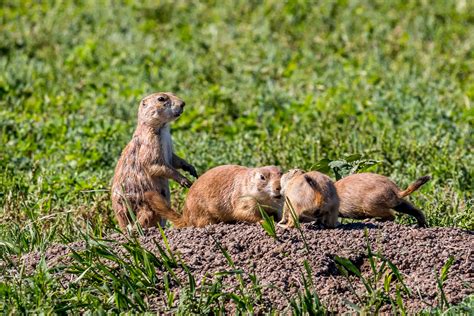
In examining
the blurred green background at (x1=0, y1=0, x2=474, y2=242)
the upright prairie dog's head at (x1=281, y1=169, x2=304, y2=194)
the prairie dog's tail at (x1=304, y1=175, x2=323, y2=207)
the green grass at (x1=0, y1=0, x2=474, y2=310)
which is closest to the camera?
the prairie dog's tail at (x1=304, y1=175, x2=323, y2=207)

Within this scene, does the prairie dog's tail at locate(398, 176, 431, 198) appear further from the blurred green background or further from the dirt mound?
the blurred green background

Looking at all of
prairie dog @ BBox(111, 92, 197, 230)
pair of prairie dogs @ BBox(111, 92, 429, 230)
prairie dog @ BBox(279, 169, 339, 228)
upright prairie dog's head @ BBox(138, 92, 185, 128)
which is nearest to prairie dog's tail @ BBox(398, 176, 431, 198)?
pair of prairie dogs @ BBox(111, 92, 429, 230)

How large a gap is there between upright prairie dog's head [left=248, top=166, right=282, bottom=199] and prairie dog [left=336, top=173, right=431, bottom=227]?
451 mm

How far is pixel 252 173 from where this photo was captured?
22.7ft

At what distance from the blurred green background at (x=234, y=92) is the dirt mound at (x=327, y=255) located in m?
0.93

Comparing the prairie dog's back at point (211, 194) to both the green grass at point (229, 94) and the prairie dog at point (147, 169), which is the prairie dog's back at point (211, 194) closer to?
the prairie dog at point (147, 169)

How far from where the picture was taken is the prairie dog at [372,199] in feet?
22.1

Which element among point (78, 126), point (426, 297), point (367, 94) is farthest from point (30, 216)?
point (367, 94)

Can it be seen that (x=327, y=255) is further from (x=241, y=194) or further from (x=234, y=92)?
(x=234, y=92)

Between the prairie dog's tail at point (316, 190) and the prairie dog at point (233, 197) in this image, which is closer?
the prairie dog's tail at point (316, 190)

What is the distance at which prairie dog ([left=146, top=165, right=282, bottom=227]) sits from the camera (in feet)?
22.3

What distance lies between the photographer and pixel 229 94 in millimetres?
11805

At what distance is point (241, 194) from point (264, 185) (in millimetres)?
180

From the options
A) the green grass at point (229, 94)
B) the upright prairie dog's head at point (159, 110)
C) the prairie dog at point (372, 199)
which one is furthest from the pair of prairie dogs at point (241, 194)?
the green grass at point (229, 94)
